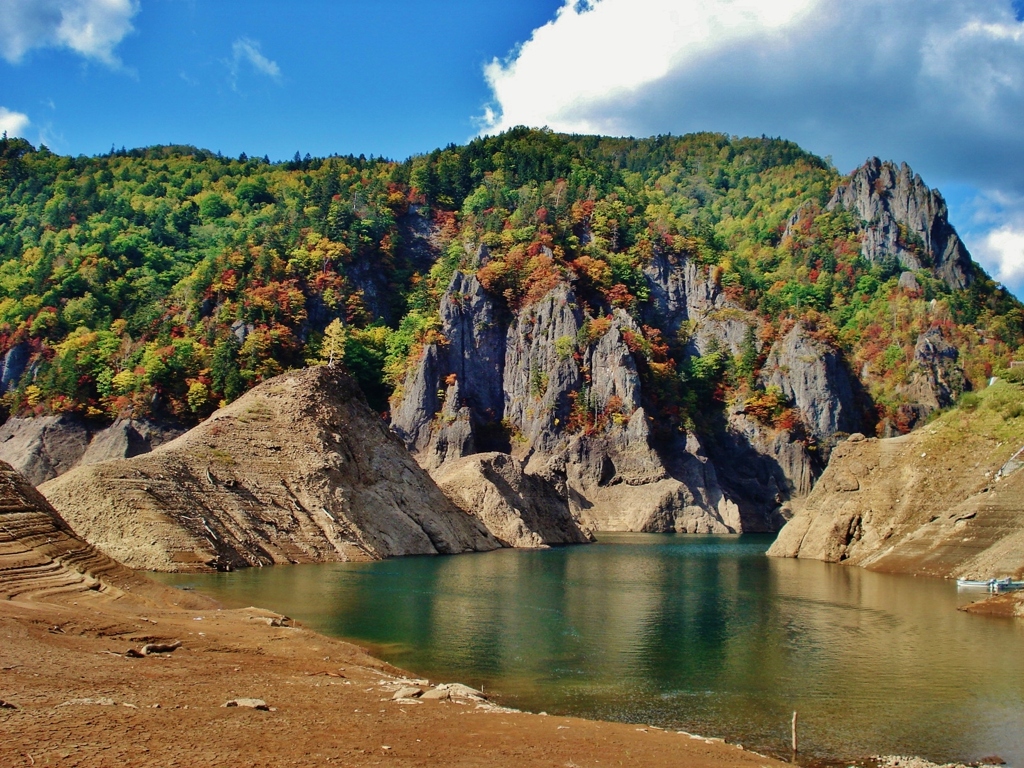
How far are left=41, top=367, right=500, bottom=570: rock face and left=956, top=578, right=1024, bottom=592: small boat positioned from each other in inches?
1509

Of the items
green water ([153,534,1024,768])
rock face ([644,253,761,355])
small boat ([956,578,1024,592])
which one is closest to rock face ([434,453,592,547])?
green water ([153,534,1024,768])

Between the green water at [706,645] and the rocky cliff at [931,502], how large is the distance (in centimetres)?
410

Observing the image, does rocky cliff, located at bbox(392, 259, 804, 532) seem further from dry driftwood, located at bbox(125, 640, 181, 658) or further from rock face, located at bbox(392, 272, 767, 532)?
dry driftwood, located at bbox(125, 640, 181, 658)

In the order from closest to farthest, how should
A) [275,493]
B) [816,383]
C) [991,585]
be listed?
[991,585] < [275,493] < [816,383]

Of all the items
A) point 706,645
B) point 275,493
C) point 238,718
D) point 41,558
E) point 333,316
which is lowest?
point 706,645

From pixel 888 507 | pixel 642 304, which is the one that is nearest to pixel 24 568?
pixel 888 507

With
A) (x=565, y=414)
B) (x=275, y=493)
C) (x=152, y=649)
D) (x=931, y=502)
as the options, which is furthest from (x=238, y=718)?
(x=565, y=414)

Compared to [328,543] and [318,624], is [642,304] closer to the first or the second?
[328,543]

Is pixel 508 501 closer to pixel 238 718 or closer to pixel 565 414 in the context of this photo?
pixel 565 414

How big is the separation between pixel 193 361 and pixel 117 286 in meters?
31.8

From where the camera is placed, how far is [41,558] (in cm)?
3359

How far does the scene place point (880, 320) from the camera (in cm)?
19500

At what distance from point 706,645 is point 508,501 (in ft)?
188

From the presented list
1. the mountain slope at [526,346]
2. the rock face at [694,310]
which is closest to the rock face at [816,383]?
the mountain slope at [526,346]
